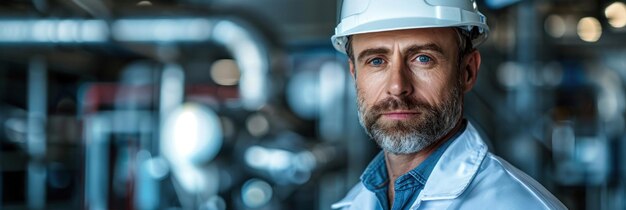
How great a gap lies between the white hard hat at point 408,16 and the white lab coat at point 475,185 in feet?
0.67

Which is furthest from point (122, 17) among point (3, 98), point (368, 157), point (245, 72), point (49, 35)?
point (3, 98)

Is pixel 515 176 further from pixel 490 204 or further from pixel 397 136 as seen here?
pixel 397 136

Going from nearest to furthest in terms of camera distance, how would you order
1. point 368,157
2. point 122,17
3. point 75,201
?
1. point 122,17
2. point 368,157
3. point 75,201

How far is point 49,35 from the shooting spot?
502 cm

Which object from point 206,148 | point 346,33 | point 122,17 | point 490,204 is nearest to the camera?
point 490,204

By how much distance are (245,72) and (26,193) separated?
143 inches

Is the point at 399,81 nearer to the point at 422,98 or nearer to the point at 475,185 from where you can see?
the point at 422,98

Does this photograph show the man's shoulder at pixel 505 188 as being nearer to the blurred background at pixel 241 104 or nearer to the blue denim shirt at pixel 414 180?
the blue denim shirt at pixel 414 180

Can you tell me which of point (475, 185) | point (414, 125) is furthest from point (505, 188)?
point (414, 125)

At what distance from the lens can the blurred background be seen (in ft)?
14.2

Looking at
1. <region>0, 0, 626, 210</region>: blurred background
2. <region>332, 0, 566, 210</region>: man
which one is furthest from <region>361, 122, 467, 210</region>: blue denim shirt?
<region>0, 0, 626, 210</region>: blurred background

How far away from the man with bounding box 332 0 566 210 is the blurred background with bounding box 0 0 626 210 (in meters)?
2.25

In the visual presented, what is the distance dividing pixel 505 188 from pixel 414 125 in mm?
223

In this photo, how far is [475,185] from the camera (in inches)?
51.1
